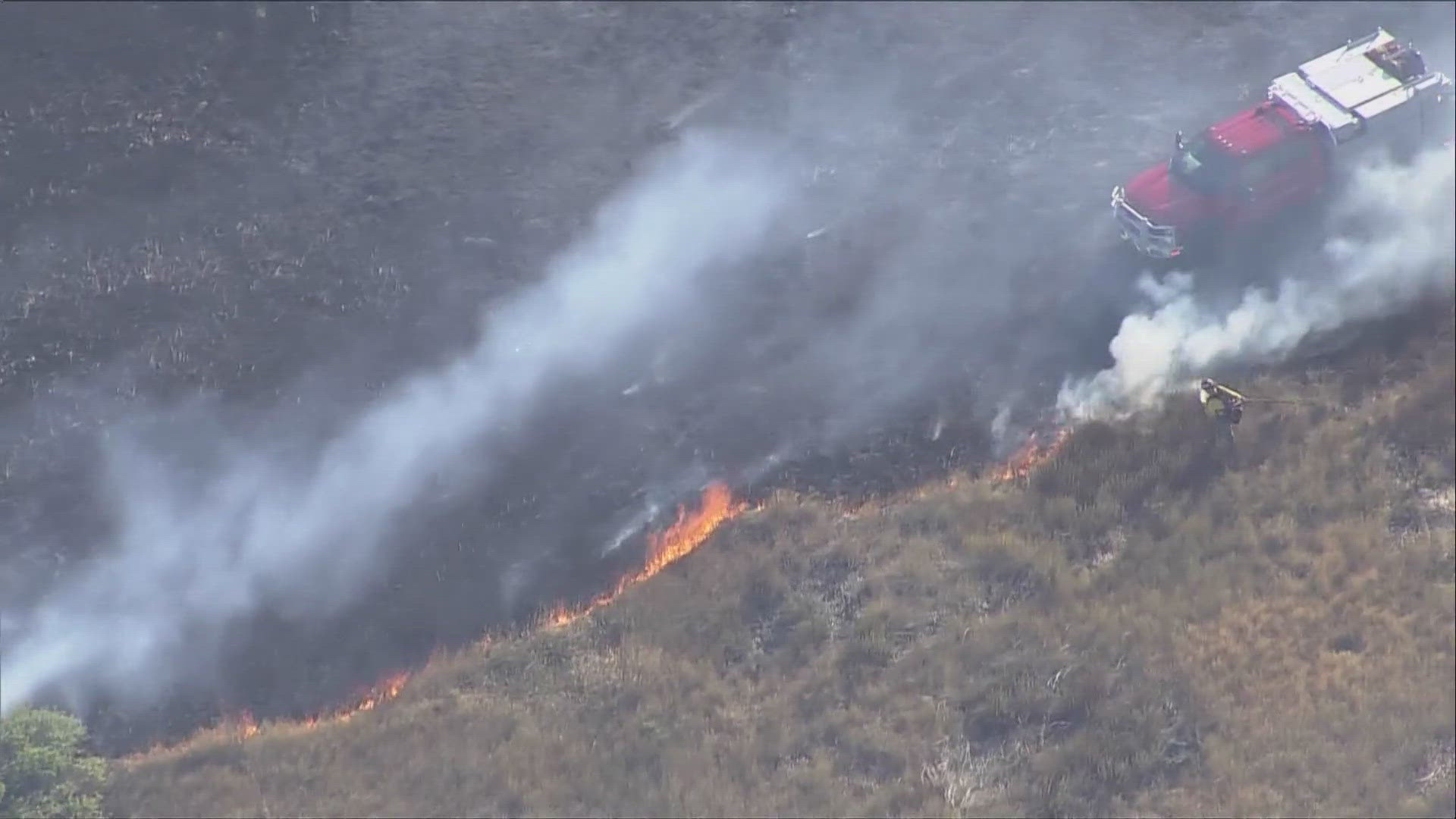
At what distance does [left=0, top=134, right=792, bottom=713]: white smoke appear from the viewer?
22516 mm

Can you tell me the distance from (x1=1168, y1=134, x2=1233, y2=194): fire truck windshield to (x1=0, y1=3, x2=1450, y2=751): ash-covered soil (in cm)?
169

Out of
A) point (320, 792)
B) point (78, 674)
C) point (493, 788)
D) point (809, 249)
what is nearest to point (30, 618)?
point (78, 674)

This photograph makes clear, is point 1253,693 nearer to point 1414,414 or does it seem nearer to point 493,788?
point 1414,414

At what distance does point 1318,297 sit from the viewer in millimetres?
25750

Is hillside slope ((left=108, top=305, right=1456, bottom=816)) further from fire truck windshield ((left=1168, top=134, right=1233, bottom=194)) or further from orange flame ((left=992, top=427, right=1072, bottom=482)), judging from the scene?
fire truck windshield ((left=1168, top=134, right=1233, bottom=194))

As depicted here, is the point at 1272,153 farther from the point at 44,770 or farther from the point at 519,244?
the point at 44,770

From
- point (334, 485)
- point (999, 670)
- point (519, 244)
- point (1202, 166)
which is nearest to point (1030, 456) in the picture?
point (999, 670)

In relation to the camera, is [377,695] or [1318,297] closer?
[377,695]

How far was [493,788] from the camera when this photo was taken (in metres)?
21.0

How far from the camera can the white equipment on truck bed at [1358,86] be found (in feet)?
85.9

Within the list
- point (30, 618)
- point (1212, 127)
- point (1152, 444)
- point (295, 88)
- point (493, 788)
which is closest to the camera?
point (493, 788)

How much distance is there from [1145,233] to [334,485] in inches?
523

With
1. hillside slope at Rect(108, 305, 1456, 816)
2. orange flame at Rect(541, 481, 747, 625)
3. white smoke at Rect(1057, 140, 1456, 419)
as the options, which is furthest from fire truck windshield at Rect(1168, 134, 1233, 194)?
orange flame at Rect(541, 481, 747, 625)

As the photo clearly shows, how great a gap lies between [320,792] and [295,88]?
13933mm
